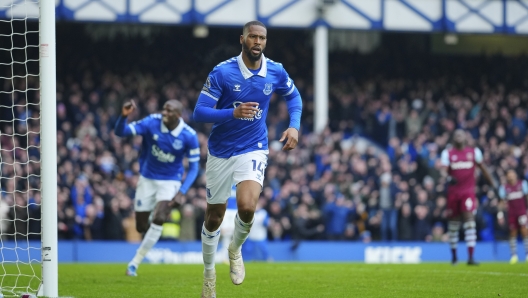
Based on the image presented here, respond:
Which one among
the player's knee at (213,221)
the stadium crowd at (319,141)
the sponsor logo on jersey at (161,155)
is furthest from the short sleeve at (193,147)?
the stadium crowd at (319,141)

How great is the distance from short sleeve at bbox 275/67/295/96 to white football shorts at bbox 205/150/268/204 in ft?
2.55

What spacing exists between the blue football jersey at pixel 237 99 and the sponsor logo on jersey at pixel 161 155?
191 inches

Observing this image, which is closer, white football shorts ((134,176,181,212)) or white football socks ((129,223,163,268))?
white football socks ((129,223,163,268))

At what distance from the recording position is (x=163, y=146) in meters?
13.8

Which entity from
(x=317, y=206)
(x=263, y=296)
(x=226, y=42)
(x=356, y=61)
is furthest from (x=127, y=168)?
(x=263, y=296)

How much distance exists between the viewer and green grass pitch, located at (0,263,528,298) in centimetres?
1005

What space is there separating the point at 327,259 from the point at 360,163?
3.89 metres

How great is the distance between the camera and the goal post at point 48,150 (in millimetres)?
8828

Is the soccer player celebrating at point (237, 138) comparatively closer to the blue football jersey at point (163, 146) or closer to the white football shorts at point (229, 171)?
the white football shorts at point (229, 171)

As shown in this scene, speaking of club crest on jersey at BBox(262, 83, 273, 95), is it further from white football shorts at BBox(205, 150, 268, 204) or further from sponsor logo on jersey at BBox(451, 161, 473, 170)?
sponsor logo on jersey at BBox(451, 161, 473, 170)

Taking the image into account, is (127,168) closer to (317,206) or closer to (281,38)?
(317,206)

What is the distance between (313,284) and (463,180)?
6561mm

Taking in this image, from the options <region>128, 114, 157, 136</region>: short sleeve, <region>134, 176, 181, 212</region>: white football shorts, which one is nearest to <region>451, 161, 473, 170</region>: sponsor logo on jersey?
<region>134, 176, 181, 212</region>: white football shorts

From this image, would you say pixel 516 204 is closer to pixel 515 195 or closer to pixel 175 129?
pixel 515 195
